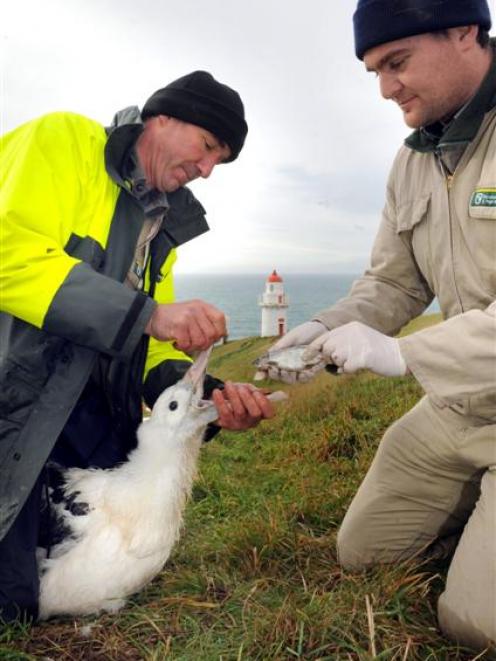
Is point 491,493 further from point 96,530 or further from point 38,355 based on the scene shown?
point 38,355

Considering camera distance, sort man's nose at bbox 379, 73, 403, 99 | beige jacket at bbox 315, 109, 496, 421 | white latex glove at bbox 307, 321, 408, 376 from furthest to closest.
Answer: man's nose at bbox 379, 73, 403, 99
white latex glove at bbox 307, 321, 408, 376
beige jacket at bbox 315, 109, 496, 421

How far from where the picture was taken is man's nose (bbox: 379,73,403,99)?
3902 millimetres

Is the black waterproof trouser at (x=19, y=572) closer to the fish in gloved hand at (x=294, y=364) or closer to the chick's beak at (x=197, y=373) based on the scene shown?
the chick's beak at (x=197, y=373)

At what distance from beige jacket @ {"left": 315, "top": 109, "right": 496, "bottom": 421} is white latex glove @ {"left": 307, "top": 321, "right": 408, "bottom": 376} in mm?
99

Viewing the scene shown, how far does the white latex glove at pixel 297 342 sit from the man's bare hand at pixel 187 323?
16.5 inches

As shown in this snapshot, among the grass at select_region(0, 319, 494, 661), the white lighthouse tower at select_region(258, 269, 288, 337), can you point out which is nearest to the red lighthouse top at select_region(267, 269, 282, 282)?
the white lighthouse tower at select_region(258, 269, 288, 337)

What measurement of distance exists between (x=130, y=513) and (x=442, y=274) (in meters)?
2.41

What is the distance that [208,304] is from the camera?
3.60 metres

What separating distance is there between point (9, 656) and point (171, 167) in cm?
282

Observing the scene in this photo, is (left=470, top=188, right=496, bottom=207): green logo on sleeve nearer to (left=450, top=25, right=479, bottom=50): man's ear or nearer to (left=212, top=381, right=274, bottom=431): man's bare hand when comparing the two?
(left=450, top=25, right=479, bottom=50): man's ear

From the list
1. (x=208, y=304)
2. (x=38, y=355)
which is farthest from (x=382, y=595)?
(x=38, y=355)

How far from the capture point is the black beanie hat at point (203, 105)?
3.92m

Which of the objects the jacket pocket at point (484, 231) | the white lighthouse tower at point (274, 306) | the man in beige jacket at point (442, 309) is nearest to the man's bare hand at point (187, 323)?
the man in beige jacket at point (442, 309)

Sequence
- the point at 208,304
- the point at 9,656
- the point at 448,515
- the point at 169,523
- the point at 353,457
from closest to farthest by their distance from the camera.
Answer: the point at 9,656 < the point at 208,304 < the point at 169,523 < the point at 448,515 < the point at 353,457
